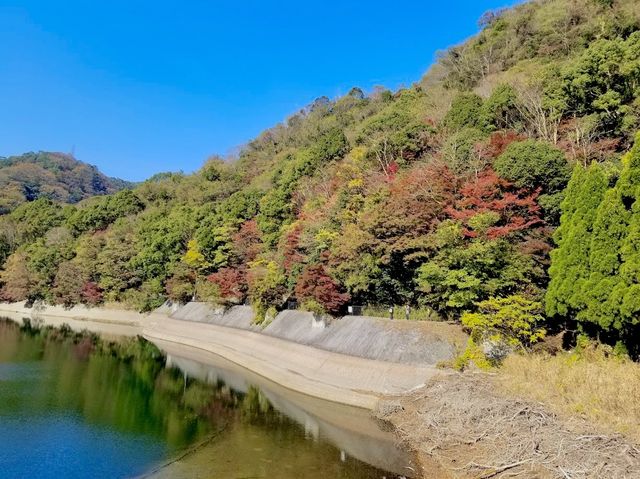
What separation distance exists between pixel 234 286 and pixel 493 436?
3183cm

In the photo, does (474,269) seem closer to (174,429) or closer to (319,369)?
(319,369)

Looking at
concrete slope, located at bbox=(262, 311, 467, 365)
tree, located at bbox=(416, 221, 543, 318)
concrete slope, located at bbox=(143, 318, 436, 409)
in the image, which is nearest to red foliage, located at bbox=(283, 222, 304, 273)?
concrete slope, located at bbox=(143, 318, 436, 409)

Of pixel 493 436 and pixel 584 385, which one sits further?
pixel 584 385

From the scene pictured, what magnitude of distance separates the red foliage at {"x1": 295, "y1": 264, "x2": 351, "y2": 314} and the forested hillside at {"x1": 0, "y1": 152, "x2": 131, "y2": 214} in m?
111

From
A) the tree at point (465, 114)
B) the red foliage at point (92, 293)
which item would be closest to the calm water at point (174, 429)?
the tree at point (465, 114)

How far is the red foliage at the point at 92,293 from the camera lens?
6412 centimetres

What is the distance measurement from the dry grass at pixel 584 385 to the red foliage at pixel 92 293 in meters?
60.0

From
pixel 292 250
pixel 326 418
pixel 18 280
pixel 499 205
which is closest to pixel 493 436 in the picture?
pixel 326 418

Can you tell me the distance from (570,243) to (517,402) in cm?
765

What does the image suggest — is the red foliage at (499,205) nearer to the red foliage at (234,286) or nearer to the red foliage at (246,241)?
the red foliage at (234,286)

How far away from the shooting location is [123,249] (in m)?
64.0

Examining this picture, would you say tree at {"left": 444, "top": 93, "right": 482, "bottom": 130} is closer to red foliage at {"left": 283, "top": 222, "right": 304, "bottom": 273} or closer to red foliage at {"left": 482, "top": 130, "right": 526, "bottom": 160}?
red foliage at {"left": 482, "top": 130, "right": 526, "bottom": 160}

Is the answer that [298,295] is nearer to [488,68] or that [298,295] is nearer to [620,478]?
[620,478]

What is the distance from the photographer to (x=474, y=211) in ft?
75.5
